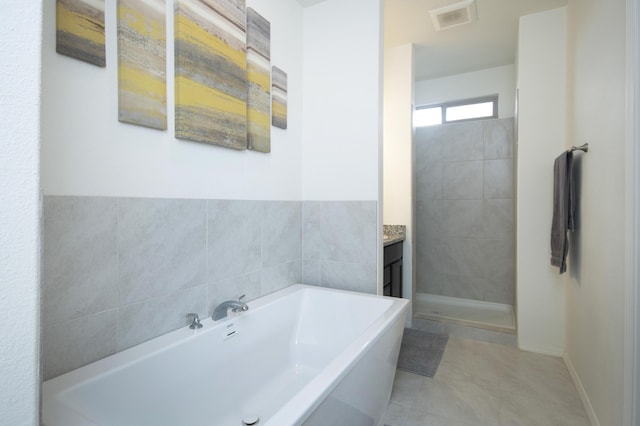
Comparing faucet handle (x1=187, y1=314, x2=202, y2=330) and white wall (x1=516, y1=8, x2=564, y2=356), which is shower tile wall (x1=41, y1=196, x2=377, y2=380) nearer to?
faucet handle (x1=187, y1=314, x2=202, y2=330)

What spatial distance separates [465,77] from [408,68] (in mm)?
1112

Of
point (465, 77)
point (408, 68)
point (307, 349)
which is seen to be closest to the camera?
point (307, 349)

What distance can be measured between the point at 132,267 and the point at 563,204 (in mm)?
2603

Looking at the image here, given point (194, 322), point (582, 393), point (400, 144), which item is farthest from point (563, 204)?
point (194, 322)

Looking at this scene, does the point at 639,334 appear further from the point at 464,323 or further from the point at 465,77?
the point at 465,77

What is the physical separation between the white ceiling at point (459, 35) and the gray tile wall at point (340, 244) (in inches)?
68.5

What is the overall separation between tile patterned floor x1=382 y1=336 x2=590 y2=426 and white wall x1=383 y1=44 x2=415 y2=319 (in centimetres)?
92

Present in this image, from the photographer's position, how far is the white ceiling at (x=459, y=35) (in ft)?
8.33

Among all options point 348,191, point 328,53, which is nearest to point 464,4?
point 328,53

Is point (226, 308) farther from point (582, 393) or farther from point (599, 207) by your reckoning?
point (582, 393)

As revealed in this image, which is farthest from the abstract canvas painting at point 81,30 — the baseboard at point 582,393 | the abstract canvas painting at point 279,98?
the baseboard at point 582,393

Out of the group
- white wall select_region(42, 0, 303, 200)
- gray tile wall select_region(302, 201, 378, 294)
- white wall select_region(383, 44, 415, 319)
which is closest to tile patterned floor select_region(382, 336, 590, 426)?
gray tile wall select_region(302, 201, 378, 294)

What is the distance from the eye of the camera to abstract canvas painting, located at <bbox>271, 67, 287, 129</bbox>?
208 centimetres

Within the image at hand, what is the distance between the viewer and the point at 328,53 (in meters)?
2.32
